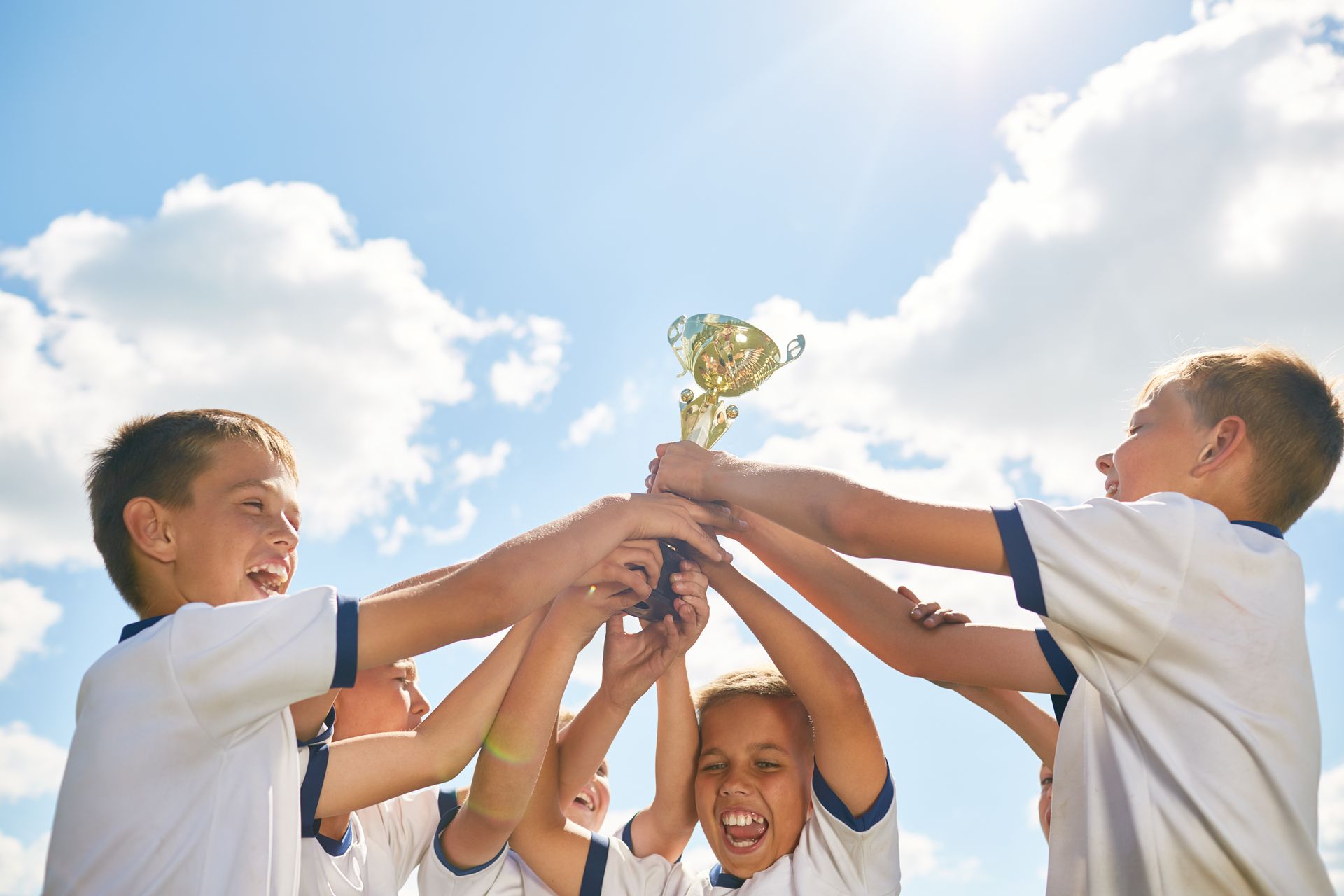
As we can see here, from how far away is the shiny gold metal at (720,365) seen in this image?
14.3 ft

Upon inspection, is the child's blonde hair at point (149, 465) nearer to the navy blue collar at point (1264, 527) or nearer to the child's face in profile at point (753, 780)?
the child's face in profile at point (753, 780)

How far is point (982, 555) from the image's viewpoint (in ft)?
9.25

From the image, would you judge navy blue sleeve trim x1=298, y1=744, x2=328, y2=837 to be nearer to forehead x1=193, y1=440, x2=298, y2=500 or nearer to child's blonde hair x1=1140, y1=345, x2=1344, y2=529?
forehead x1=193, y1=440, x2=298, y2=500

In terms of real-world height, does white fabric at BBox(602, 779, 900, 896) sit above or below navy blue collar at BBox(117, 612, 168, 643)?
below

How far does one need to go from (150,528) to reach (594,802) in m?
2.92

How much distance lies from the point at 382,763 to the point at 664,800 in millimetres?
1275

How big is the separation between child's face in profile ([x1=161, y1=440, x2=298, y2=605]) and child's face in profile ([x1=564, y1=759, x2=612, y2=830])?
2.37 meters

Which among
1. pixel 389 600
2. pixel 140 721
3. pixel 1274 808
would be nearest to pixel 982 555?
pixel 1274 808

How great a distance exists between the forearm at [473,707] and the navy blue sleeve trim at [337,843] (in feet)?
1.60

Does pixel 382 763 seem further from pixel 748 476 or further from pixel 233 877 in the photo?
pixel 748 476

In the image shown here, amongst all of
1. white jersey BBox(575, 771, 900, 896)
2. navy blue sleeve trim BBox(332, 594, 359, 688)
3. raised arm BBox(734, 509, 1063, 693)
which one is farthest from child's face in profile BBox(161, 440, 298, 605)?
raised arm BBox(734, 509, 1063, 693)

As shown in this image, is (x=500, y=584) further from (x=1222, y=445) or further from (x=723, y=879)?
(x=1222, y=445)

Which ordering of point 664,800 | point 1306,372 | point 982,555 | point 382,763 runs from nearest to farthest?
point 982,555 < point 1306,372 < point 382,763 < point 664,800

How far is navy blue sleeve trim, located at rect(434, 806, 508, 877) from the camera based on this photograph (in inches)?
150
